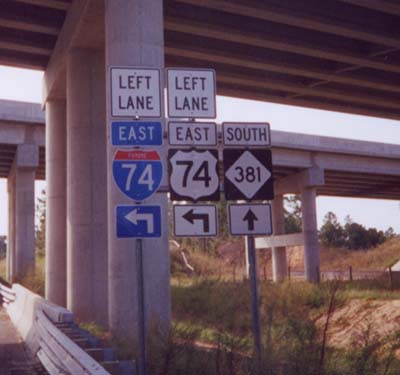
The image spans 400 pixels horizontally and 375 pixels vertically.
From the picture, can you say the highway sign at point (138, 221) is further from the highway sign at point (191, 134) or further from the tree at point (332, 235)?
the tree at point (332, 235)

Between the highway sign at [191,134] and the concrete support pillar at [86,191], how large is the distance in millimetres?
10305

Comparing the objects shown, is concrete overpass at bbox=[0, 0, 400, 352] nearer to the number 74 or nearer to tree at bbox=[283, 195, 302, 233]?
the number 74

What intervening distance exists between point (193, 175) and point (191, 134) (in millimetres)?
571

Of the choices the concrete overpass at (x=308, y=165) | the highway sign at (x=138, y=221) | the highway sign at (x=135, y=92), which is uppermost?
the concrete overpass at (x=308, y=165)

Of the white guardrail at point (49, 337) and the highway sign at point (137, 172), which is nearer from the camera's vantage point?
the white guardrail at point (49, 337)

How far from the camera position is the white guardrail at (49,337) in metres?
7.44

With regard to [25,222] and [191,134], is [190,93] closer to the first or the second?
[191,134]

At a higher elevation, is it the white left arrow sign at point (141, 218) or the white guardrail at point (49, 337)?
the white left arrow sign at point (141, 218)

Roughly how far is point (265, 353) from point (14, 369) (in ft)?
15.5

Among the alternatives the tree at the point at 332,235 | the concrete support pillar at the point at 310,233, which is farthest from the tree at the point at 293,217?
the concrete support pillar at the point at 310,233

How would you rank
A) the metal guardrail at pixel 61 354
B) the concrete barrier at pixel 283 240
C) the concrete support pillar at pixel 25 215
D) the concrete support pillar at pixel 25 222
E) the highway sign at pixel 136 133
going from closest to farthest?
the metal guardrail at pixel 61 354
the highway sign at pixel 136 133
the concrete support pillar at pixel 25 215
the concrete support pillar at pixel 25 222
the concrete barrier at pixel 283 240

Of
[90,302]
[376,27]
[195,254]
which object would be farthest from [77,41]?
[195,254]

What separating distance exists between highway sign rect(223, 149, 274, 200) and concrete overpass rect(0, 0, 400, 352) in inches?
192

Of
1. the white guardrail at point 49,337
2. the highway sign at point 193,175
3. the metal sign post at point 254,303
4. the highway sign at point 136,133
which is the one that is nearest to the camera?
the white guardrail at point 49,337
